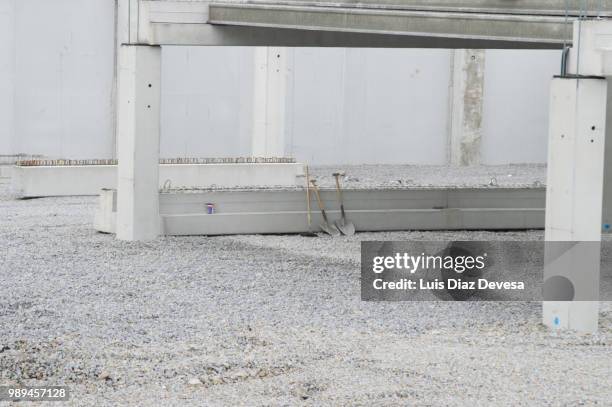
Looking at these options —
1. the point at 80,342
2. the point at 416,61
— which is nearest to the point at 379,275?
the point at 80,342

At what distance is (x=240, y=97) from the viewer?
2644 cm

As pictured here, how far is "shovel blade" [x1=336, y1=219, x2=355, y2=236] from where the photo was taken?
16.2m

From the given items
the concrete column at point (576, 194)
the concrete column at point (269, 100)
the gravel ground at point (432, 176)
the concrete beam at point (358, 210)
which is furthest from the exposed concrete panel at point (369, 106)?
the concrete column at point (576, 194)

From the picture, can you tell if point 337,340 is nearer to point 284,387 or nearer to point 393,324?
point 393,324

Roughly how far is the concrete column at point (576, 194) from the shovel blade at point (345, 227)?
21.8 feet

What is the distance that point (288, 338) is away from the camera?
9500mm

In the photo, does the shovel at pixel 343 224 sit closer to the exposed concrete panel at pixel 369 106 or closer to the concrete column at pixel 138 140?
the concrete column at pixel 138 140

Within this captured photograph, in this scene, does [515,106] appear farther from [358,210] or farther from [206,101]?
[358,210]

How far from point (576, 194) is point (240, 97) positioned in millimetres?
17463

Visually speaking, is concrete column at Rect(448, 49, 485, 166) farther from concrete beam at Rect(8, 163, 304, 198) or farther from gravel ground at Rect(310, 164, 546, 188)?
concrete beam at Rect(8, 163, 304, 198)

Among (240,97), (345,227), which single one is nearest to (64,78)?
(240,97)

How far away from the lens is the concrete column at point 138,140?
14.6 metres

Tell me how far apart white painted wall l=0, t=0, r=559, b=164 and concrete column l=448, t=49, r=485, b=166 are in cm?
28

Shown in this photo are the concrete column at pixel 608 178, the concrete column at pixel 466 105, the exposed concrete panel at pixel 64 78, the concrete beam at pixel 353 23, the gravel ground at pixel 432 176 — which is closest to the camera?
the concrete beam at pixel 353 23
